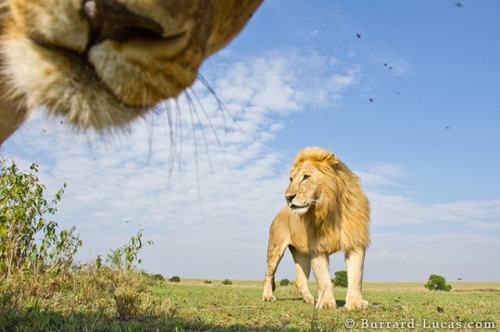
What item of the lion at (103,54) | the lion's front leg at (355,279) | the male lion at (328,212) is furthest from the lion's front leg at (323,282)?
the lion at (103,54)

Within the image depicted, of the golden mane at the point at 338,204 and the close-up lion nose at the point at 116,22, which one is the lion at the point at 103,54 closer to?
the close-up lion nose at the point at 116,22

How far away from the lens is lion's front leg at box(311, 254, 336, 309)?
7.15 metres

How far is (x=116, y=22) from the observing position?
4.61 ft

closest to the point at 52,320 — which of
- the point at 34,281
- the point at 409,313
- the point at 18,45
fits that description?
the point at 34,281

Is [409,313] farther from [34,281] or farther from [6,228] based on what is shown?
[6,228]

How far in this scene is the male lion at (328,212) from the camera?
743 centimetres

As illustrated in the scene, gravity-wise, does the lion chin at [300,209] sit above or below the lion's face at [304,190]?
below

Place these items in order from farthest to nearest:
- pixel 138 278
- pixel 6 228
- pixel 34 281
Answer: pixel 138 278
pixel 6 228
pixel 34 281

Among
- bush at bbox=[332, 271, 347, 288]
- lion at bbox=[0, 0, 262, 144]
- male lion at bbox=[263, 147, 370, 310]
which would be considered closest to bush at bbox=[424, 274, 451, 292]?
bush at bbox=[332, 271, 347, 288]

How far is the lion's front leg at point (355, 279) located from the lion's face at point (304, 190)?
985 millimetres

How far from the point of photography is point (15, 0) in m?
1.59

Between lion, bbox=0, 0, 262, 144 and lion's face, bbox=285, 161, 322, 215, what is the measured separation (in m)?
6.16

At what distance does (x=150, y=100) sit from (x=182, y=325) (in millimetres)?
2782

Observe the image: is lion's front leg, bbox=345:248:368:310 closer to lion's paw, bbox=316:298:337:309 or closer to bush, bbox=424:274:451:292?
lion's paw, bbox=316:298:337:309
